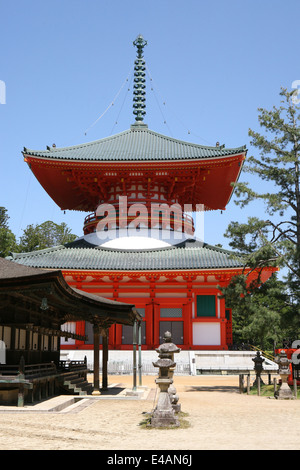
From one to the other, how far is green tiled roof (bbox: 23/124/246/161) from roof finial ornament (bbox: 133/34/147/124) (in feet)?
9.57

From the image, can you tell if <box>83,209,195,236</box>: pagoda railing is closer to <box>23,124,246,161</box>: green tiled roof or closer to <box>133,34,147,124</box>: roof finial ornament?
<box>23,124,246,161</box>: green tiled roof

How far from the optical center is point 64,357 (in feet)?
104

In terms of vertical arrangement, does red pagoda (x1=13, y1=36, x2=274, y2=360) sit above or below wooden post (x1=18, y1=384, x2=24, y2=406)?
above

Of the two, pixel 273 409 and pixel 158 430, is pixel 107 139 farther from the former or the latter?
pixel 158 430

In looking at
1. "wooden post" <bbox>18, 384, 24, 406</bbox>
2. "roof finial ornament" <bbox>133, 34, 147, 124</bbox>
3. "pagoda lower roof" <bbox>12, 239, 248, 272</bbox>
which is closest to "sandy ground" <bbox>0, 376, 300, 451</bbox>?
"wooden post" <bbox>18, 384, 24, 406</bbox>

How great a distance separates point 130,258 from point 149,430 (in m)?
25.4

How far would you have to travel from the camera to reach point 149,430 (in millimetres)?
10211

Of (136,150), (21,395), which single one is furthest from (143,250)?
(21,395)

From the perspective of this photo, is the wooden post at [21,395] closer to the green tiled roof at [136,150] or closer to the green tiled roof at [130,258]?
the green tiled roof at [130,258]

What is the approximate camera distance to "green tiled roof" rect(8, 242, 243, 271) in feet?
109

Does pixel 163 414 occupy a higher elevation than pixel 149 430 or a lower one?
higher

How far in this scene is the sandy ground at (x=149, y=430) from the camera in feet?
27.9

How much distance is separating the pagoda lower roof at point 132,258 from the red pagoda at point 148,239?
0.07m

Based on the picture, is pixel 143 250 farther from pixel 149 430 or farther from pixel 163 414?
pixel 149 430
